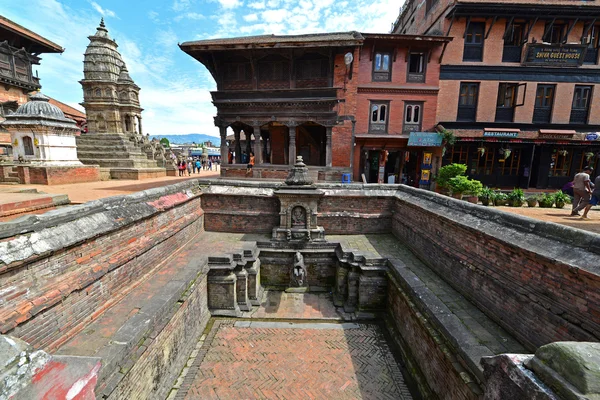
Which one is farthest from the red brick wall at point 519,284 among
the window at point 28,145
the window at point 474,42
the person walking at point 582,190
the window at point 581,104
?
the window at point 28,145

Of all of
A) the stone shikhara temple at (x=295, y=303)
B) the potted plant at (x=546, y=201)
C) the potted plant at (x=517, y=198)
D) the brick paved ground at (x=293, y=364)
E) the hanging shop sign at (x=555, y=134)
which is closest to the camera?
the stone shikhara temple at (x=295, y=303)

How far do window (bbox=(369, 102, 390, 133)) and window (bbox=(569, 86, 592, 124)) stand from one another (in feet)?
39.0

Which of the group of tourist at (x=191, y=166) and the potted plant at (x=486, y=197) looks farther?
the group of tourist at (x=191, y=166)

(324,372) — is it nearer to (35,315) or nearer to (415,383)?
(415,383)

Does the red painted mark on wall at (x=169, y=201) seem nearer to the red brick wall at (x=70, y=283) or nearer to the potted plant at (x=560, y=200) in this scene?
the red brick wall at (x=70, y=283)

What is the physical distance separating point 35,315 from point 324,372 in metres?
4.72

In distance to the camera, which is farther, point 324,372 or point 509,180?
point 509,180

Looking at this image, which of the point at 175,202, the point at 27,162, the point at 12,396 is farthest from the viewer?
the point at 27,162

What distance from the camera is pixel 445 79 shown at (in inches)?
636

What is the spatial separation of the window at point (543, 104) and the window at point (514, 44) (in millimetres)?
2578

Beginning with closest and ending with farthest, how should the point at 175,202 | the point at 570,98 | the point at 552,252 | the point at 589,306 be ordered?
the point at 589,306, the point at 552,252, the point at 175,202, the point at 570,98

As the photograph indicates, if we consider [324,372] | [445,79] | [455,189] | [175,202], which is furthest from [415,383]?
[445,79]

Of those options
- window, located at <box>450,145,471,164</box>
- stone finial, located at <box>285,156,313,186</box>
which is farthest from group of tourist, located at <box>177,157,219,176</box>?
window, located at <box>450,145,471,164</box>

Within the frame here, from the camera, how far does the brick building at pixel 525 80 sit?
15430mm
